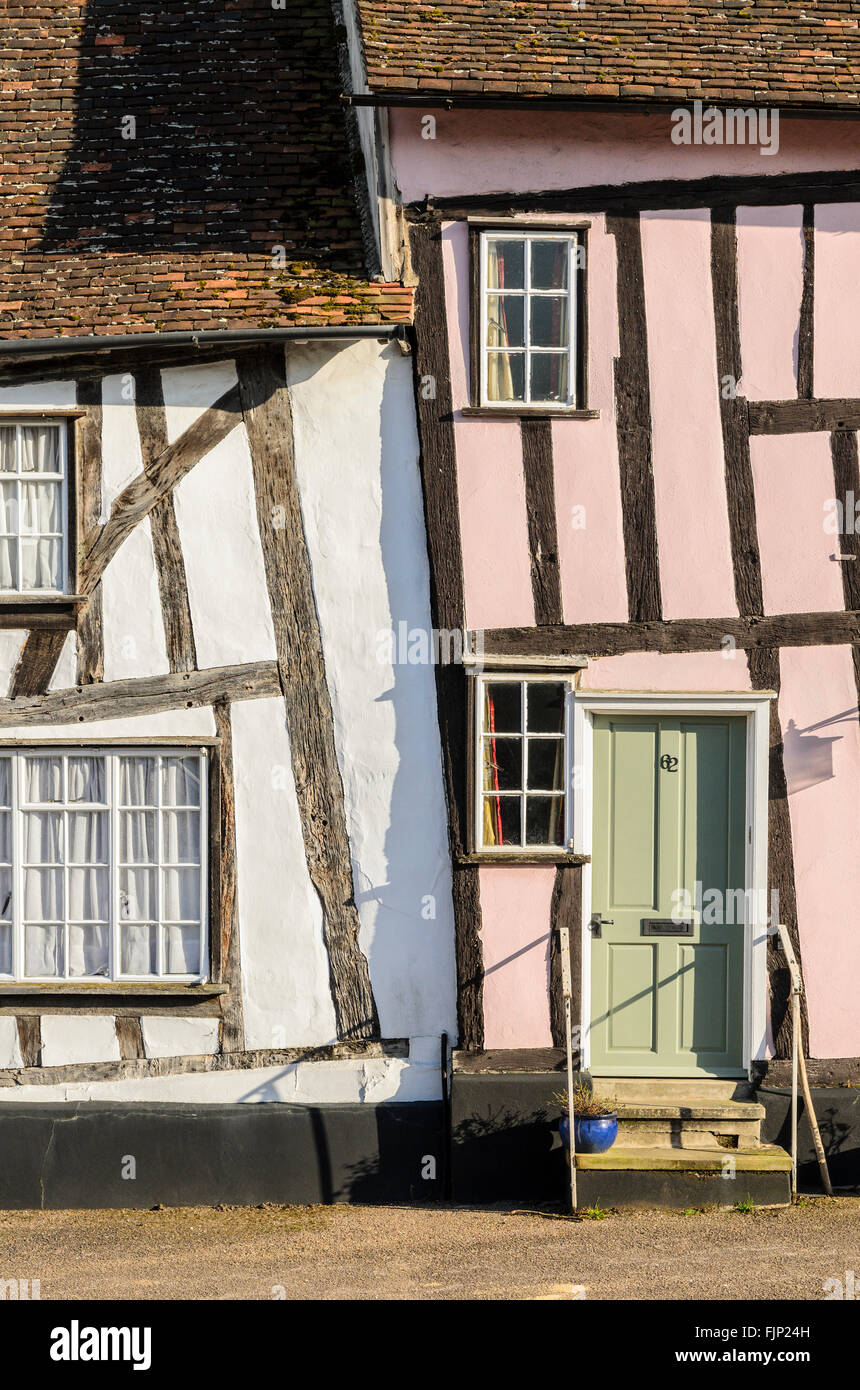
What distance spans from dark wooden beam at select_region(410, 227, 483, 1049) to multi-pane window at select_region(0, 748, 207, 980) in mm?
1549

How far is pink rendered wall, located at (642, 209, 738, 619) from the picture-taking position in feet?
29.5

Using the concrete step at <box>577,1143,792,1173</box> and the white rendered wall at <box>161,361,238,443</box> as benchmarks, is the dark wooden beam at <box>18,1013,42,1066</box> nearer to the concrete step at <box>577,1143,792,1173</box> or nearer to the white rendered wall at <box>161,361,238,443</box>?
the concrete step at <box>577,1143,792,1173</box>

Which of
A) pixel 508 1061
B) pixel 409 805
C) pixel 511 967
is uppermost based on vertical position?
pixel 409 805

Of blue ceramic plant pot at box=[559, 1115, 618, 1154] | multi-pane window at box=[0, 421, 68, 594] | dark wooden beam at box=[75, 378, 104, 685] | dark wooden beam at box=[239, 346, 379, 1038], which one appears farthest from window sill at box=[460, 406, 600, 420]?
blue ceramic plant pot at box=[559, 1115, 618, 1154]

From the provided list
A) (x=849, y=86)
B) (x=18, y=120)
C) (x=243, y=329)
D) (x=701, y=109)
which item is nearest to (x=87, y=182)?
(x=18, y=120)

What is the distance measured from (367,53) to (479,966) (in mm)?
5475

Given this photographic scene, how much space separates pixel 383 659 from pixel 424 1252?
3.38m

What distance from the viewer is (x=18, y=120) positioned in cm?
1025

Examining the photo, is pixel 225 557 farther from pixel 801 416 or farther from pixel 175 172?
pixel 801 416

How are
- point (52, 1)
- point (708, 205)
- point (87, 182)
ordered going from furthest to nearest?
point (52, 1) → point (87, 182) → point (708, 205)

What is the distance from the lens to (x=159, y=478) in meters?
9.09

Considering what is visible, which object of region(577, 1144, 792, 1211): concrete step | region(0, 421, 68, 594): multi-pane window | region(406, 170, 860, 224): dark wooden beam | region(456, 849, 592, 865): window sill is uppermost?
region(406, 170, 860, 224): dark wooden beam

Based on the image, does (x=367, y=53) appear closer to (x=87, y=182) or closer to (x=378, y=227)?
(x=378, y=227)

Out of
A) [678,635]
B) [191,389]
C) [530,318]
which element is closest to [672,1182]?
[678,635]
